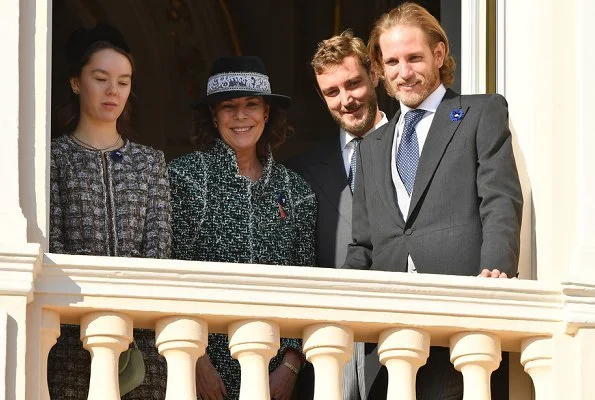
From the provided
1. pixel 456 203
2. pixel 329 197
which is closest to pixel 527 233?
pixel 456 203

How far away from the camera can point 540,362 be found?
7555 mm

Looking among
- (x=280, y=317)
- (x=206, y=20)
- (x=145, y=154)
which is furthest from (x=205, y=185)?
(x=206, y=20)

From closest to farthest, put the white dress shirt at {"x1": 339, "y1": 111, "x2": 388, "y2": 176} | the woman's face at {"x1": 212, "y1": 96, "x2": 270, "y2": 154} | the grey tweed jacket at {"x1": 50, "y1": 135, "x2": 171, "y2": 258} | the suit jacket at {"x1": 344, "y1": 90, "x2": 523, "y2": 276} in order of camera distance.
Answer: the suit jacket at {"x1": 344, "y1": 90, "x2": 523, "y2": 276} < the grey tweed jacket at {"x1": 50, "y1": 135, "x2": 171, "y2": 258} < the woman's face at {"x1": 212, "y1": 96, "x2": 270, "y2": 154} < the white dress shirt at {"x1": 339, "y1": 111, "x2": 388, "y2": 176}

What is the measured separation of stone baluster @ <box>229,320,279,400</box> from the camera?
7332 mm

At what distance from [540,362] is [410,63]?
4.06 feet

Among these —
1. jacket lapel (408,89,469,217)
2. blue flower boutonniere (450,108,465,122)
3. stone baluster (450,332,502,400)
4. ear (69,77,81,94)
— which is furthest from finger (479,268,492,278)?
ear (69,77,81,94)

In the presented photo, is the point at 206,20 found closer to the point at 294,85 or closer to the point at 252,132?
the point at 294,85

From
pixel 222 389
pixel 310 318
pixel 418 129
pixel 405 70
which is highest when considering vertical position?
pixel 405 70

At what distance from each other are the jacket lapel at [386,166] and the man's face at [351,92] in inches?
23.0

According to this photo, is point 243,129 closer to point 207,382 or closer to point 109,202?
point 109,202

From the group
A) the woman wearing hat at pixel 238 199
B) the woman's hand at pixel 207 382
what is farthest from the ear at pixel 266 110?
the woman's hand at pixel 207 382

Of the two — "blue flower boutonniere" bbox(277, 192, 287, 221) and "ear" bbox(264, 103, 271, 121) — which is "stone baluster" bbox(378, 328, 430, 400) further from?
"ear" bbox(264, 103, 271, 121)

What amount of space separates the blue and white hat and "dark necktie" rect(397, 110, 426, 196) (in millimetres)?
702

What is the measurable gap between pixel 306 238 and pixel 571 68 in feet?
4.13
